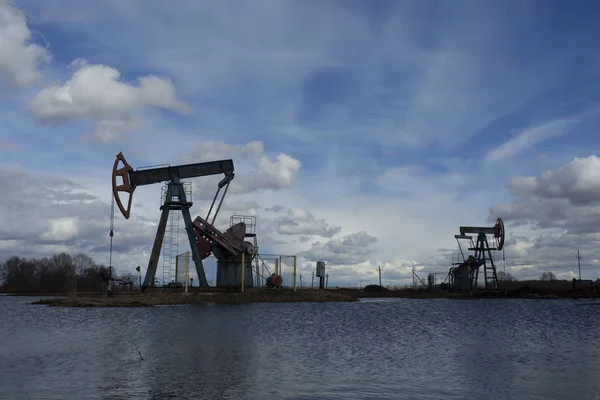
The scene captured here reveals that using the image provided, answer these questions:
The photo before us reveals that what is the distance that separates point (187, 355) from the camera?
19656 millimetres

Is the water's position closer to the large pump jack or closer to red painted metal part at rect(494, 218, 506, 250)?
the large pump jack

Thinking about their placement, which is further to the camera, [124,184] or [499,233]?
[499,233]

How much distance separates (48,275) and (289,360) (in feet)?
376

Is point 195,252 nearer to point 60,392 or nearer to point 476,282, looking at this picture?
point 60,392

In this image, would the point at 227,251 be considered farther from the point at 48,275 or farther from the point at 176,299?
the point at 48,275

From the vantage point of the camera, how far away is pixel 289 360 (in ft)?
63.0

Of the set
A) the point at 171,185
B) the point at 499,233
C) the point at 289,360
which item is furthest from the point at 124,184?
the point at 499,233

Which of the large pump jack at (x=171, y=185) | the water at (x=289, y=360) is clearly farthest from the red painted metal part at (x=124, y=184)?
the water at (x=289, y=360)

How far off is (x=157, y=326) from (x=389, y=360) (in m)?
14.4

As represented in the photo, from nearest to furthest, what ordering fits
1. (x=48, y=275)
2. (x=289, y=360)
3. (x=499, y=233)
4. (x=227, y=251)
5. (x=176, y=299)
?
(x=289, y=360), (x=176, y=299), (x=227, y=251), (x=499, y=233), (x=48, y=275)

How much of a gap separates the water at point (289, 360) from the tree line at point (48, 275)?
84.1 metres

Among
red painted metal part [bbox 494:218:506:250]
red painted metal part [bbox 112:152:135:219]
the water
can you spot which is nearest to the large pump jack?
red painted metal part [bbox 112:152:135:219]

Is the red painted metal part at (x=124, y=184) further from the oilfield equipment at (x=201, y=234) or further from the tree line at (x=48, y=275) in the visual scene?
the tree line at (x=48, y=275)

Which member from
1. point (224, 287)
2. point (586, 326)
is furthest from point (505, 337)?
point (224, 287)
